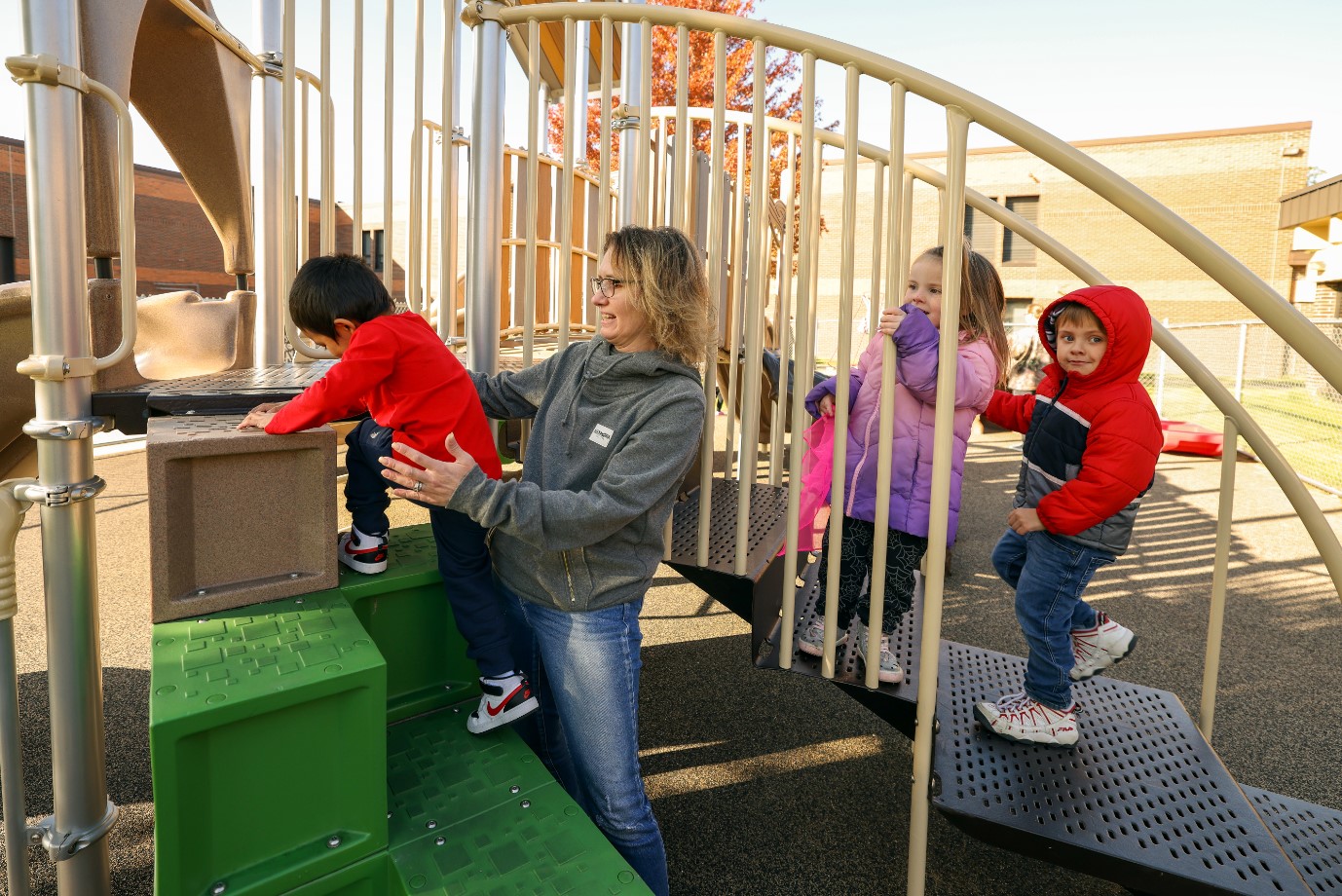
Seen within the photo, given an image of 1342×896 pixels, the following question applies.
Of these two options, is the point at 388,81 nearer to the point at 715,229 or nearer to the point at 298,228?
the point at 298,228

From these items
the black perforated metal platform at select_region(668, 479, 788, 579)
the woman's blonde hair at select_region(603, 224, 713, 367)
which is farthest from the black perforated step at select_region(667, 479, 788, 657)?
the woman's blonde hair at select_region(603, 224, 713, 367)

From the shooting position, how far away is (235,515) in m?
1.79

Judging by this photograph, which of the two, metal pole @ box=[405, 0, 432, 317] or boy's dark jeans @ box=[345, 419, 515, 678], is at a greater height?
metal pole @ box=[405, 0, 432, 317]

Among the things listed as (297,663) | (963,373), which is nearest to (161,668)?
(297,663)

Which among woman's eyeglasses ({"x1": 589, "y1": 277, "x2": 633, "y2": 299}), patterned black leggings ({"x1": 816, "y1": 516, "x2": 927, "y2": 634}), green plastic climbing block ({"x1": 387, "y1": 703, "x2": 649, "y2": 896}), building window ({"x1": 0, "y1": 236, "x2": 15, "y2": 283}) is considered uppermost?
building window ({"x1": 0, "y1": 236, "x2": 15, "y2": 283})

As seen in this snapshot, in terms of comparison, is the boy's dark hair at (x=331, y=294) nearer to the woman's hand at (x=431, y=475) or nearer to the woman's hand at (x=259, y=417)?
the woman's hand at (x=259, y=417)

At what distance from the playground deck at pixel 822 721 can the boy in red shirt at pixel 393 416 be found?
93cm

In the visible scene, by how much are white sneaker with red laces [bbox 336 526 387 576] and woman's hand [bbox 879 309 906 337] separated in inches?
54.2

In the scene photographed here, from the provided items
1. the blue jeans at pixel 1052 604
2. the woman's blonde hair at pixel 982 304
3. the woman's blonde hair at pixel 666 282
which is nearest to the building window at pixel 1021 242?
the woman's blonde hair at pixel 982 304

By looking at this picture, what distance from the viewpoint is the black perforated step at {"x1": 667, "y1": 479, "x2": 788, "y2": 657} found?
7.54 feet

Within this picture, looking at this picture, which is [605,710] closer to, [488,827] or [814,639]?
[488,827]

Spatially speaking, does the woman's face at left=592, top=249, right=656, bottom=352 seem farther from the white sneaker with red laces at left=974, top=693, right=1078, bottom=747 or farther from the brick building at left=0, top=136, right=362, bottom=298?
the brick building at left=0, top=136, right=362, bottom=298

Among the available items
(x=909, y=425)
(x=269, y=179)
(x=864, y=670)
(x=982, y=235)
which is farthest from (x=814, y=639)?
(x=982, y=235)

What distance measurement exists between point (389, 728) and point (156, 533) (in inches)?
29.9
